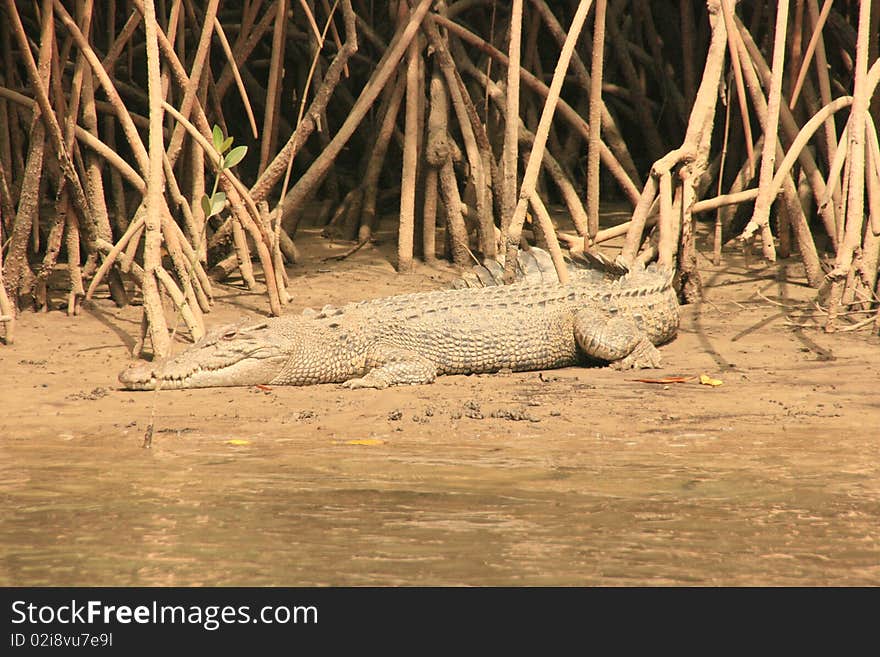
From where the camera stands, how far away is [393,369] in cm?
603

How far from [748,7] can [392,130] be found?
280 centimetres

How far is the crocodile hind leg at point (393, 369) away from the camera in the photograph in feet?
19.6

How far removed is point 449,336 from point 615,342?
86cm

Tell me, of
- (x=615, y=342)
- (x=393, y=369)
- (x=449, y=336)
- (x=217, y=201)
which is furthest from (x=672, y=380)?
(x=217, y=201)

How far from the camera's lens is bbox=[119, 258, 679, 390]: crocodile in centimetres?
601

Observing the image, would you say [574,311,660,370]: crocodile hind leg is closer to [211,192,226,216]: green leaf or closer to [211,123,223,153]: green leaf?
[211,192,226,216]: green leaf

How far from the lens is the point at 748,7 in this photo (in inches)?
345

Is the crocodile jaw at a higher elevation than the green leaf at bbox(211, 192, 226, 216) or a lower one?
lower

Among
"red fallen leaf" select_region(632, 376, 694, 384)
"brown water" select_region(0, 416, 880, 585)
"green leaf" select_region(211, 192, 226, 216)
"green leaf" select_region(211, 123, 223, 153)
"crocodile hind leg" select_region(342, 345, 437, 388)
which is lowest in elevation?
"crocodile hind leg" select_region(342, 345, 437, 388)

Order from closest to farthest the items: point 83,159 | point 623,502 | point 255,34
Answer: point 623,502 < point 83,159 < point 255,34

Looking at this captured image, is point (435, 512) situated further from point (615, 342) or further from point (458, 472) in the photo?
point (615, 342)

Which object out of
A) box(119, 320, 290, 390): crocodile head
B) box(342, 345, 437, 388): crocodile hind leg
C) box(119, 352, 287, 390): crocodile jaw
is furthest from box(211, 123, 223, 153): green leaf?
box(342, 345, 437, 388): crocodile hind leg
